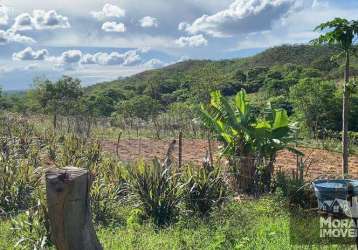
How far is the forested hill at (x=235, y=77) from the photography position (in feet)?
62.3

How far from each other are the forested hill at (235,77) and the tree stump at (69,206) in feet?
26.7

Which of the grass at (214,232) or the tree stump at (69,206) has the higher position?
the tree stump at (69,206)

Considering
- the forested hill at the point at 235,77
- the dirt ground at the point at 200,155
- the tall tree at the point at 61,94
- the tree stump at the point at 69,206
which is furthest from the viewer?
the tall tree at the point at 61,94

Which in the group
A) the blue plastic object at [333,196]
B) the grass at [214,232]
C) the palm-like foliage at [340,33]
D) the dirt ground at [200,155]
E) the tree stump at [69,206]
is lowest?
the dirt ground at [200,155]

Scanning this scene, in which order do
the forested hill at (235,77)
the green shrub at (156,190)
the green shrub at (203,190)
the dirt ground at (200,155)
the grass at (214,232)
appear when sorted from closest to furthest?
the grass at (214,232) < the green shrub at (156,190) < the green shrub at (203,190) < the dirt ground at (200,155) < the forested hill at (235,77)

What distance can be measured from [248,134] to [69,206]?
7.07m

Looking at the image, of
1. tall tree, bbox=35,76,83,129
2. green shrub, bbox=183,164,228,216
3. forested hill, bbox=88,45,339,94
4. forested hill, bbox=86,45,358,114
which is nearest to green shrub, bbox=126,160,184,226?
green shrub, bbox=183,164,228,216

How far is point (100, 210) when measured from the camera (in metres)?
7.31

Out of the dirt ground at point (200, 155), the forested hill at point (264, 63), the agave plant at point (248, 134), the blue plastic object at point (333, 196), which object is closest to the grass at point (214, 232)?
the blue plastic object at point (333, 196)

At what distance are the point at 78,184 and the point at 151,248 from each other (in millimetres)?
2313

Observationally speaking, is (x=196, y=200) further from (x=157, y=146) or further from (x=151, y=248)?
(x=157, y=146)

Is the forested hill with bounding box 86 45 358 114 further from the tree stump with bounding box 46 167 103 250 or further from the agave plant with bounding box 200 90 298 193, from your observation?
the tree stump with bounding box 46 167 103 250

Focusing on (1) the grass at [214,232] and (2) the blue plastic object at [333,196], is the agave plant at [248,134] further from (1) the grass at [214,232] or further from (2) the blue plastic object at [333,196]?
(2) the blue plastic object at [333,196]

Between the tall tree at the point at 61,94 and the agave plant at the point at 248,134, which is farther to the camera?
the tall tree at the point at 61,94
